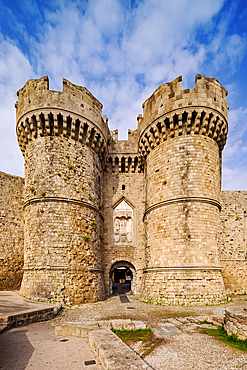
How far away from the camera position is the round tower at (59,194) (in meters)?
11.9

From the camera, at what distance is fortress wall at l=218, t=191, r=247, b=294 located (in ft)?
49.3

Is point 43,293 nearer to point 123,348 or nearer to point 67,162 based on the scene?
point 67,162

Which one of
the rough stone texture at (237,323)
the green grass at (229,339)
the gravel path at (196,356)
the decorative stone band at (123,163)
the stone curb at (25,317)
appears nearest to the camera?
the gravel path at (196,356)

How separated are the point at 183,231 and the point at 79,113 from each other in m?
8.90

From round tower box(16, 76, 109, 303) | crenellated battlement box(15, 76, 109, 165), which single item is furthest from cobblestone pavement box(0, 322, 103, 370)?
crenellated battlement box(15, 76, 109, 165)

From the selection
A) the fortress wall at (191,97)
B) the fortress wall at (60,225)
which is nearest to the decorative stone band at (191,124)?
the fortress wall at (191,97)

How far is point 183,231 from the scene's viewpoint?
40.5 ft

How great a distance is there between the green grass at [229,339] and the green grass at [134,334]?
5.51ft

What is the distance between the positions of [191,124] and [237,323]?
10307 millimetres

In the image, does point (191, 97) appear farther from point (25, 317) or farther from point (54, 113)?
point (25, 317)

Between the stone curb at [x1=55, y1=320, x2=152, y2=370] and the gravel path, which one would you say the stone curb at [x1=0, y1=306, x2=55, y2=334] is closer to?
the stone curb at [x1=55, y1=320, x2=152, y2=370]

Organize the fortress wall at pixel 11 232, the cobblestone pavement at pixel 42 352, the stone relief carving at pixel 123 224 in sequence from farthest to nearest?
the stone relief carving at pixel 123 224
the fortress wall at pixel 11 232
the cobblestone pavement at pixel 42 352

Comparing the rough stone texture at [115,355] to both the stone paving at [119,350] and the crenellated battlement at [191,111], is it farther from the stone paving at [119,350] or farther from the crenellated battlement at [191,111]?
the crenellated battlement at [191,111]

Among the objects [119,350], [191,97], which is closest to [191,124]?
[191,97]
